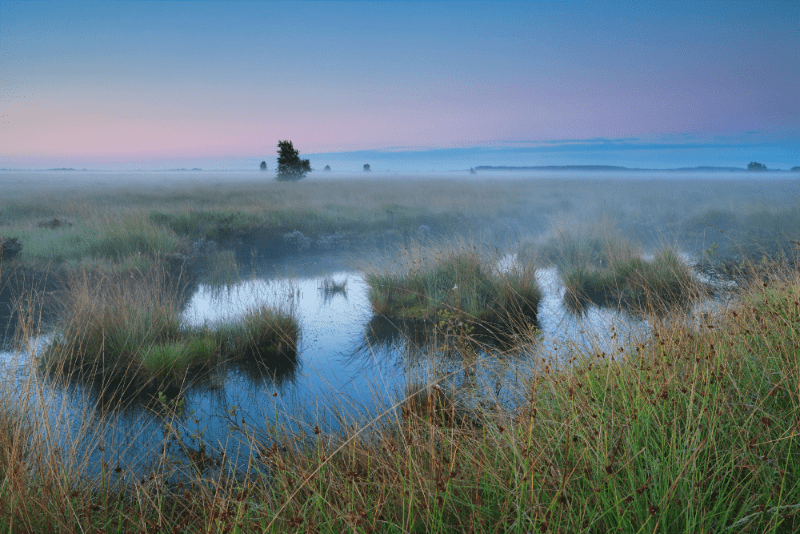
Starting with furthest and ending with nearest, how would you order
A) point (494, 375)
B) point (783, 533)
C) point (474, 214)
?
point (474, 214), point (494, 375), point (783, 533)

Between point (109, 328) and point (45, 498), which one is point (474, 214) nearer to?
point (109, 328)

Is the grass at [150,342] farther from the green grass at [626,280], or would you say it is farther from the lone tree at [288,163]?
the lone tree at [288,163]

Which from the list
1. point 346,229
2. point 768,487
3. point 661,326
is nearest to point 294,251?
point 346,229

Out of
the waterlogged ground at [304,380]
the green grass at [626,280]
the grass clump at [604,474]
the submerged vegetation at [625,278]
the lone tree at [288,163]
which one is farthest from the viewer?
the lone tree at [288,163]

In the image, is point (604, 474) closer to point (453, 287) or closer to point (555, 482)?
point (555, 482)

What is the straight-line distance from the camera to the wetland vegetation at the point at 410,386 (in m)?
1.80

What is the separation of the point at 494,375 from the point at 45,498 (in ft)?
10.0

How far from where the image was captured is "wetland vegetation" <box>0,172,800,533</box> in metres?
1.80

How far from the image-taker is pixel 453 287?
22.1 ft

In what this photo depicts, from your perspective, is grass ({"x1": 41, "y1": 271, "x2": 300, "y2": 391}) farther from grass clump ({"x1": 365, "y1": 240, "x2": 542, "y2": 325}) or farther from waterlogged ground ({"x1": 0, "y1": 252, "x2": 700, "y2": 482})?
grass clump ({"x1": 365, "y1": 240, "x2": 542, "y2": 325})

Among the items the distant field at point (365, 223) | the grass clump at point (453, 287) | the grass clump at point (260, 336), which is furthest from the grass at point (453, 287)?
the distant field at point (365, 223)

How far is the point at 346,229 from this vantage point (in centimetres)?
1484

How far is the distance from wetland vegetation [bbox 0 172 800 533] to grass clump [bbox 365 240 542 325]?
0.05 meters

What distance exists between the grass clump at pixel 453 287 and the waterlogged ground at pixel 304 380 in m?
0.37
